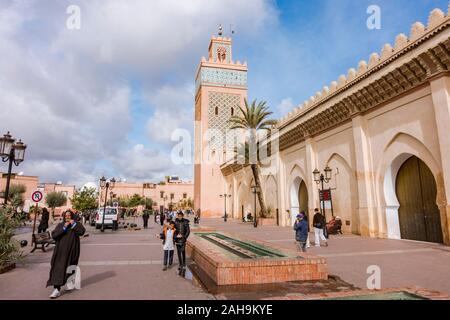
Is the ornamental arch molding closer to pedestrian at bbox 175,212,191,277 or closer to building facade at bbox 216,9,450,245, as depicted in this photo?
building facade at bbox 216,9,450,245

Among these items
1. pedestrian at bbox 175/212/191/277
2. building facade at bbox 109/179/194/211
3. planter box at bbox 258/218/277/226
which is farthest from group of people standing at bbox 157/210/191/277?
building facade at bbox 109/179/194/211

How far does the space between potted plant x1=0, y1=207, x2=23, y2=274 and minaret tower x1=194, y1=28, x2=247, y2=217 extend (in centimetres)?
3152

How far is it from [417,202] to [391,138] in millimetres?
2812

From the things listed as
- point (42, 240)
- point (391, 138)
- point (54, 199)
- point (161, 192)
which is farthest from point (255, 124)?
point (161, 192)

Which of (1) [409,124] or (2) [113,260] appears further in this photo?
(1) [409,124]

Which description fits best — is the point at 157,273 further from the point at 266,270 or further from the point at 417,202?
the point at 417,202

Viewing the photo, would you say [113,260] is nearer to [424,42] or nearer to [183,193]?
[424,42]

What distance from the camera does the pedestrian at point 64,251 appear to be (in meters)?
4.77

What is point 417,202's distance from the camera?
12086 mm

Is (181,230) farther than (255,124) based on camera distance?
No

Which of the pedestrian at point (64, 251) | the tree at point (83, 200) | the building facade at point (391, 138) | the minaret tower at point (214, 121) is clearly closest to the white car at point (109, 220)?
the tree at point (83, 200)

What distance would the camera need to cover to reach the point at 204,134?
126 ft
